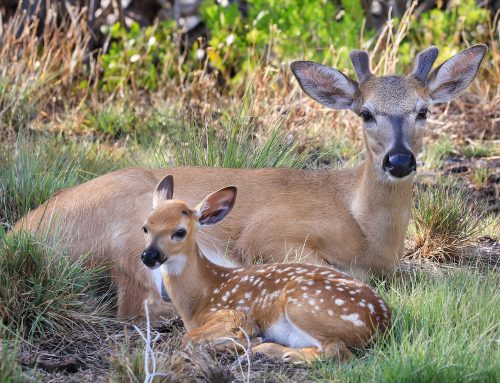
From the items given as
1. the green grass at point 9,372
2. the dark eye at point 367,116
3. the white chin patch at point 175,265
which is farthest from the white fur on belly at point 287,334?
the dark eye at point 367,116

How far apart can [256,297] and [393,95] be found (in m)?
1.96

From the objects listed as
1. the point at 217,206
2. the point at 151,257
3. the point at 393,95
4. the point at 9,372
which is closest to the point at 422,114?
the point at 393,95

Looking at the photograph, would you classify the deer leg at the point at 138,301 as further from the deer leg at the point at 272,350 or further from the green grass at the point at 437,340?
the green grass at the point at 437,340

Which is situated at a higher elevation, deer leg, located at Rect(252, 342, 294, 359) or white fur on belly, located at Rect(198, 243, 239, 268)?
deer leg, located at Rect(252, 342, 294, 359)

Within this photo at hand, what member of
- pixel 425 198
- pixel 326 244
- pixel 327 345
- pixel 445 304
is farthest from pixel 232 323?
pixel 425 198

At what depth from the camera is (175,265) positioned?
5250 millimetres

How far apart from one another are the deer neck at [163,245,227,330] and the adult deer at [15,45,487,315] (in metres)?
0.65

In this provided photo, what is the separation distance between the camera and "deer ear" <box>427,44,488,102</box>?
6766 mm

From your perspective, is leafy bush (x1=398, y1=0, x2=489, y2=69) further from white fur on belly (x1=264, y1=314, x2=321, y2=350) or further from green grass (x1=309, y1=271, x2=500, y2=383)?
white fur on belly (x1=264, y1=314, x2=321, y2=350)

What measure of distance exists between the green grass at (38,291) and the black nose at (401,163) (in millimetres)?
1935

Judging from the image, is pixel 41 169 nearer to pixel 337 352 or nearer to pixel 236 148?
pixel 236 148

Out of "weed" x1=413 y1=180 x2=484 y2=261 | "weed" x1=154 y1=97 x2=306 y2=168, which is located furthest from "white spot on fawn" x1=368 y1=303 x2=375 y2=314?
"weed" x1=154 y1=97 x2=306 y2=168

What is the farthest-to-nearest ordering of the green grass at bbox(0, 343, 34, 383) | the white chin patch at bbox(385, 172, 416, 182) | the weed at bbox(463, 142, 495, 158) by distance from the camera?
the weed at bbox(463, 142, 495, 158) < the white chin patch at bbox(385, 172, 416, 182) < the green grass at bbox(0, 343, 34, 383)

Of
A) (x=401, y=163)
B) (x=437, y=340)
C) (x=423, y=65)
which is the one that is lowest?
(x=437, y=340)
